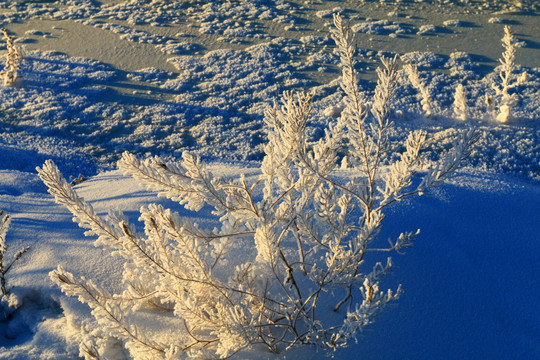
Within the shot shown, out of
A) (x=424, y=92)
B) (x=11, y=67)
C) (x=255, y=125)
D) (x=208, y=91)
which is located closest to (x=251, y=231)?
(x=255, y=125)

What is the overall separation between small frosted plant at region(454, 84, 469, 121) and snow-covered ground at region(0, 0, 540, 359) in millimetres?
93

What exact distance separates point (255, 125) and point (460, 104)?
2.32 metres

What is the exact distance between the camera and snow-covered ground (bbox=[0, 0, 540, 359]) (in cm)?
254

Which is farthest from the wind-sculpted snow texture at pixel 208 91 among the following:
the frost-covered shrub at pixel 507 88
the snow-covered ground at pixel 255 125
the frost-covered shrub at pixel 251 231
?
the frost-covered shrub at pixel 251 231

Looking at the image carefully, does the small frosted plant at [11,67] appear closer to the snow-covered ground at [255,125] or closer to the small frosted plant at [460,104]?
the snow-covered ground at [255,125]

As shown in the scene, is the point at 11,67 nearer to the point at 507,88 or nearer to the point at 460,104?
the point at 460,104

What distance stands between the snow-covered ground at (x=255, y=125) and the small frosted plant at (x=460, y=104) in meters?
0.09

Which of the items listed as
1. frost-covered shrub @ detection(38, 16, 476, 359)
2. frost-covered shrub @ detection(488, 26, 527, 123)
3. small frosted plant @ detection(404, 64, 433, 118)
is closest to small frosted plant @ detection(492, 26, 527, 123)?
frost-covered shrub @ detection(488, 26, 527, 123)

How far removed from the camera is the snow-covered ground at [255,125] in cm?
254

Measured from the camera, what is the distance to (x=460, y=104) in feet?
16.5

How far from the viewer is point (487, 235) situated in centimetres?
303

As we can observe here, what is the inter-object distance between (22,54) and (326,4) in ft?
15.9

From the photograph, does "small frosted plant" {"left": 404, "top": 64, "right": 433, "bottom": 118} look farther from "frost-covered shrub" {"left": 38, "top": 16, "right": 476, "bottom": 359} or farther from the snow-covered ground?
"frost-covered shrub" {"left": 38, "top": 16, "right": 476, "bottom": 359}

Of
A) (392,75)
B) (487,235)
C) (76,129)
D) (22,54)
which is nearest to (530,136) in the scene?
(487,235)
